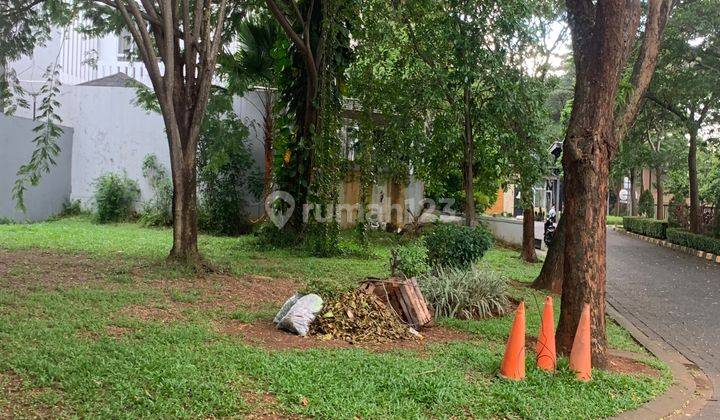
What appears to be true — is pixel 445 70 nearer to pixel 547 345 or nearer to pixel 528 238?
pixel 528 238

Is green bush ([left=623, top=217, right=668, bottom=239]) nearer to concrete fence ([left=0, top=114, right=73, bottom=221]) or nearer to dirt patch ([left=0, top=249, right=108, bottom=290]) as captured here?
concrete fence ([left=0, top=114, right=73, bottom=221])

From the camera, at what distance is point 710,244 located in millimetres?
19609

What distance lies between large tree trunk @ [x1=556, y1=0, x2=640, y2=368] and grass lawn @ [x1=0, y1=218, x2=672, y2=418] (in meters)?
0.63

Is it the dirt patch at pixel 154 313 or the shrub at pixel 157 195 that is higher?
the shrub at pixel 157 195

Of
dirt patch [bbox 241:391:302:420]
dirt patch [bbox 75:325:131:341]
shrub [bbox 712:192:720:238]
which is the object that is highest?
shrub [bbox 712:192:720:238]

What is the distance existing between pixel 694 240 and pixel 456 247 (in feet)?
48.3

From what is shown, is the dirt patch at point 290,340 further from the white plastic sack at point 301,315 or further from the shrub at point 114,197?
the shrub at point 114,197

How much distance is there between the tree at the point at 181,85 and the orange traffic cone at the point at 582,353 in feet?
19.8

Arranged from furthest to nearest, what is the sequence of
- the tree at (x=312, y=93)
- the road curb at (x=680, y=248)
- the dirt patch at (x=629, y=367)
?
the road curb at (x=680, y=248) → the tree at (x=312, y=93) → the dirt patch at (x=629, y=367)

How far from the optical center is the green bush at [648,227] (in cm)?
2598

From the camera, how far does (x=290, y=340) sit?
6.38 metres

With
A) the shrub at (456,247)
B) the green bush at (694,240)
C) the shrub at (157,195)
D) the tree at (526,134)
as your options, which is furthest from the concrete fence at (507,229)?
the shrub at (157,195)

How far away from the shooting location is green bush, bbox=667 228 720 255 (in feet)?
63.6

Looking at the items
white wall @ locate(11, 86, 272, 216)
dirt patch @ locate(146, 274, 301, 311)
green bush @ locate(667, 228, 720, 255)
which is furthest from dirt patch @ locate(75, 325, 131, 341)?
green bush @ locate(667, 228, 720, 255)
